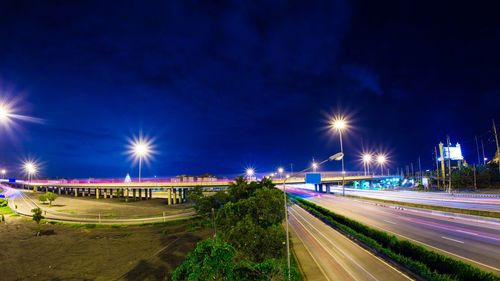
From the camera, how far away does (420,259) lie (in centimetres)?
2216

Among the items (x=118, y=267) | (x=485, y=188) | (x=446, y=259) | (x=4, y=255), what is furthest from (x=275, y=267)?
(x=485, y=188)

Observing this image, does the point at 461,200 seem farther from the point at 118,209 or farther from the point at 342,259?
the point at 118,209

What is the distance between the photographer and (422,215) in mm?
45156

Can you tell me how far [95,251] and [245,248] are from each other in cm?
2766

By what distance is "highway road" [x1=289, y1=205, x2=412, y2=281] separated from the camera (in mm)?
22086

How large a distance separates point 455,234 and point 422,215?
15507mm

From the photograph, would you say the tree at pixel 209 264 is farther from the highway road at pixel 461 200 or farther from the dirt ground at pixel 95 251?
the highway road at pixel 461 200

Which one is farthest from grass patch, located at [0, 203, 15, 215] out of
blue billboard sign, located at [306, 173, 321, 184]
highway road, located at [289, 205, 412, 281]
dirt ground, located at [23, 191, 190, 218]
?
blue billboard sign, located at [306, 173, 321, 184]

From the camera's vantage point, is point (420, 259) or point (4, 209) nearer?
point (420, 259)

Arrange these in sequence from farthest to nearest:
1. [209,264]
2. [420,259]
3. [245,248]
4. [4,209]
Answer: [4,209]
[420,259]
[245,248]
[209,264]

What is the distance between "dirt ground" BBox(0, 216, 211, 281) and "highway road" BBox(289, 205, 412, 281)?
1473 centimetres

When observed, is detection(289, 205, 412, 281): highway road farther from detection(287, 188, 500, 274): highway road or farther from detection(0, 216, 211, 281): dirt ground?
detection(0, 216, 211, 281): dirt ground

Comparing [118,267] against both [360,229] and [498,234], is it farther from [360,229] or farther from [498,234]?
[498,234]

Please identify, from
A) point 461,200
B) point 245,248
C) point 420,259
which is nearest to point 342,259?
point 420,259
